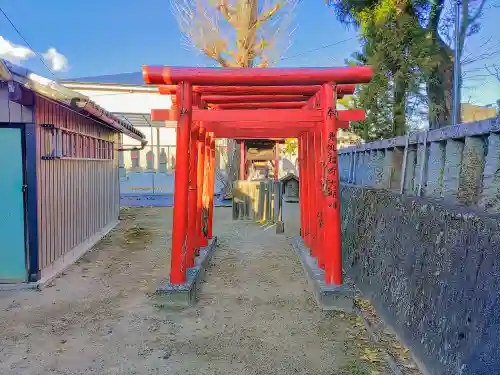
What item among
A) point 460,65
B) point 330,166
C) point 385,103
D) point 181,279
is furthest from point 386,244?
point 385,103

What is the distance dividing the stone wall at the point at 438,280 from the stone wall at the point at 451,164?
0.12 meters

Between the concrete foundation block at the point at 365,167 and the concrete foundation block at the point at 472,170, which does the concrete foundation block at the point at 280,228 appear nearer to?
the concrete foundation block at the point at 365,167

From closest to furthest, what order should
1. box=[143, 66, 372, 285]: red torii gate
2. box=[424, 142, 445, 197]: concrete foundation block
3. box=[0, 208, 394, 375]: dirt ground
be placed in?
1. box=[0, 208, 394, 375]: dirt ground
2. box=[424, 142, 445, 197]: concrete foundation block
3. box=[143, 66, 372, 285]: red torii gate

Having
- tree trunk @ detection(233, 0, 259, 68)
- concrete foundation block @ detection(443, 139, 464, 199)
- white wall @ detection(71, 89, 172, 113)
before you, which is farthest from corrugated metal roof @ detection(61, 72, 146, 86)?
concrete foundation block @ detection(443, 139, 464, 199)

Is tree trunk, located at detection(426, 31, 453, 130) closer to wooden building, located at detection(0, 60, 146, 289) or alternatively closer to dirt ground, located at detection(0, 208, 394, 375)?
dirt ground, located at detection(0, 208, 394, 375)

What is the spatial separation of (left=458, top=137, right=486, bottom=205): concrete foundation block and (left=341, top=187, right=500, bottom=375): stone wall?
0.48 ft

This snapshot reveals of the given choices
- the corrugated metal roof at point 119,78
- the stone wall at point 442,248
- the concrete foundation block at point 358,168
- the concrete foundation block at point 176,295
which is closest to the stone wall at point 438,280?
the stone wall at point 442,248

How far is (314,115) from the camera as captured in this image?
4969 mm

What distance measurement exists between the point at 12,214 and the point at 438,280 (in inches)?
201

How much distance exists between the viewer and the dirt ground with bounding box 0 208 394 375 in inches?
133

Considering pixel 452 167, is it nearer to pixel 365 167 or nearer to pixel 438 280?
pixel 438 280

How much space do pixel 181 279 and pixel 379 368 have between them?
2507 millimetres

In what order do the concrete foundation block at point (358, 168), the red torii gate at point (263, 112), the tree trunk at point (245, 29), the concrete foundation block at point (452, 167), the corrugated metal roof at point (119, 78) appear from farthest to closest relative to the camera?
1. the corrugated metal roof at point (119, 78)
2. the tree trunk at point (245, 29)
3. the concrete foundation block at point (358, 168)
4. the red torii gate at point (263, 112)
5. the concrete foundation block at point (452, 167)

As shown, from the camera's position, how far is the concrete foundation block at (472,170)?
2.95 m
